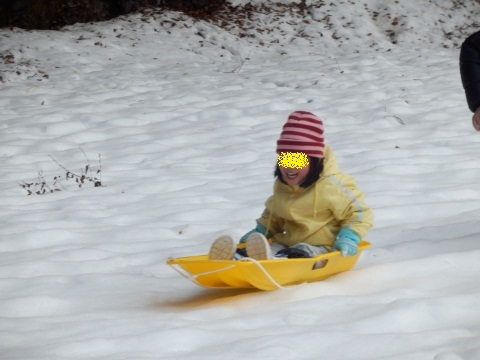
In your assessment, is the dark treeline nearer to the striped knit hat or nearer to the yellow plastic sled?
the striped knit hat

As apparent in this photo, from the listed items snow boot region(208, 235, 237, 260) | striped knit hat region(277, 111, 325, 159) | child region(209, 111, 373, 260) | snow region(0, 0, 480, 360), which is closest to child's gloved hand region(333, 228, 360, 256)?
child region(209, 111, 373, 260)

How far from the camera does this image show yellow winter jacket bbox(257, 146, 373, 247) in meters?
4.20

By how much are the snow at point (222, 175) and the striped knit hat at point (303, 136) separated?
673 mm

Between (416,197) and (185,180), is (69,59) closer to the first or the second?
(185,180)

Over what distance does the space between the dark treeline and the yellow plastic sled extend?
9234 millimetres

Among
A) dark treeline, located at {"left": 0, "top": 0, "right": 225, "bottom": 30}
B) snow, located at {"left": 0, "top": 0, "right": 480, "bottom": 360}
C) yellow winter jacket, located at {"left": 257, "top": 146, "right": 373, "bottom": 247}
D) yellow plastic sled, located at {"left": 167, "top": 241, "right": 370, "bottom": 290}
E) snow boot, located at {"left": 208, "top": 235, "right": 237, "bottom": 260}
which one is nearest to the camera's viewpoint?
snow, located at {"left": 0, "top": 0, "right": 480, "bottom": 360}

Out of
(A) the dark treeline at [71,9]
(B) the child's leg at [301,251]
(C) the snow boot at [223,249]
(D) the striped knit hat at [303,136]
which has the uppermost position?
(D) the striped knit hat at [303,136]

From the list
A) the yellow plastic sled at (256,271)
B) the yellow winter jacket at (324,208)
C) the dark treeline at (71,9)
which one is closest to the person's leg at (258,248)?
the yellow plastic sled at (256,271)

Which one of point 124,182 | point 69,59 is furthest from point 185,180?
point 69,59

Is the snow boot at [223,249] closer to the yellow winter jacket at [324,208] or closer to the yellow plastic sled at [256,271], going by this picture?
the yellow plastic sled at [256,271]

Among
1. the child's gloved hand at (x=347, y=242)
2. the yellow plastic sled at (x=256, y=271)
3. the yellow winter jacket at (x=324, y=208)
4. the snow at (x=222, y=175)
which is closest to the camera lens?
the snow at (x=222, y=175)

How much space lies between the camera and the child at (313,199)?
13.7 ft

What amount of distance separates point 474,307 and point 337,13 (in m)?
10.1

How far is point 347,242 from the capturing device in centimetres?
412
